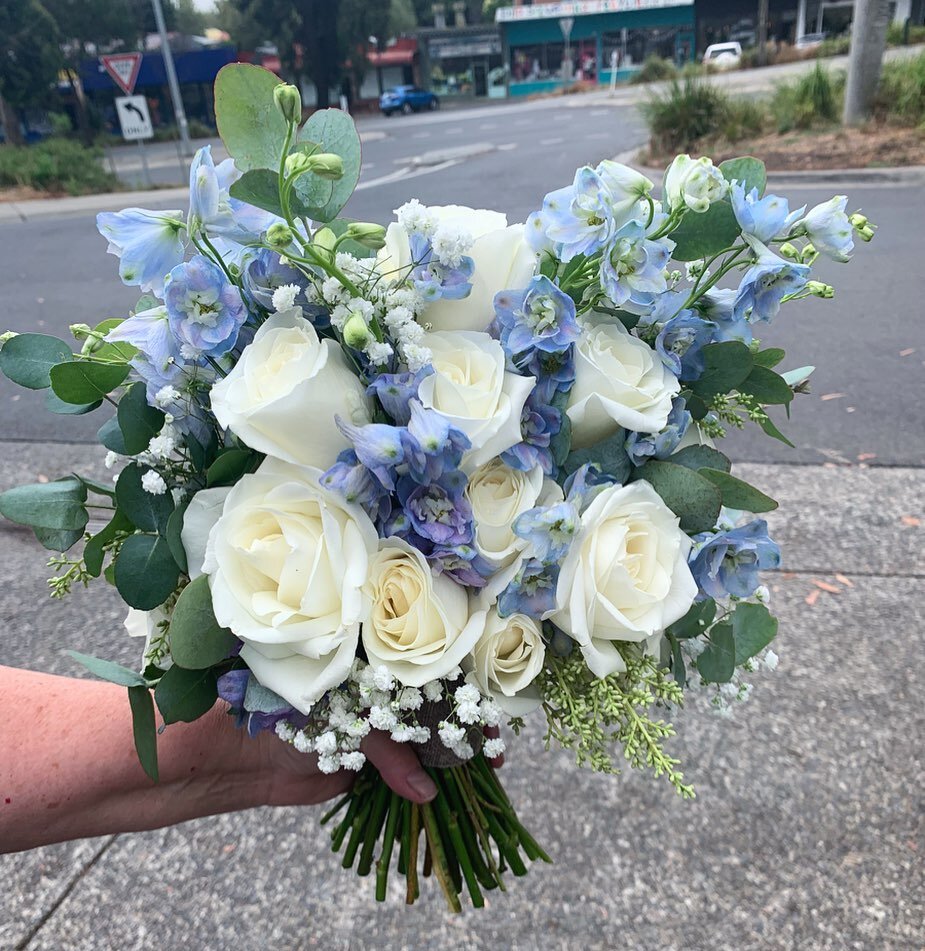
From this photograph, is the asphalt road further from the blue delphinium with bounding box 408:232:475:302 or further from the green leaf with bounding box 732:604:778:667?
the blue delphinium with bounding box 408:232:475:302

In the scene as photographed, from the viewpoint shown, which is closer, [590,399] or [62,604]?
[590,399]

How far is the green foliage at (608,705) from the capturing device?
3.63 ft

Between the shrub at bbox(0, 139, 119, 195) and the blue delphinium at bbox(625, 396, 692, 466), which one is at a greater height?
the blue delphinium at bbox(625, 396, 692, 466)

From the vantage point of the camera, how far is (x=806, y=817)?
2324mm

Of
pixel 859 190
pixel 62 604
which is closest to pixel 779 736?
pixel 62 604

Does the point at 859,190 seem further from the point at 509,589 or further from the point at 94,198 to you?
the point at 94,198

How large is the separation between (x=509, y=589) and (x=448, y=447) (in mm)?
213

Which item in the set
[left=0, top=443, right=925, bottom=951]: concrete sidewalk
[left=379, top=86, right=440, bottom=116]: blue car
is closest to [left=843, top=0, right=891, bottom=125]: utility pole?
[left=0, top=443, right=925, bottom=951]: concrete sidewalk

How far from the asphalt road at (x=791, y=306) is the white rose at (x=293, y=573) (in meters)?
3.63

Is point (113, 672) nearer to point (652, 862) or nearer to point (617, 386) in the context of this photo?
point (617, 386)

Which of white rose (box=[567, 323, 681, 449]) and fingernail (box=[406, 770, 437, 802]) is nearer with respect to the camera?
white rose (box=[567, 323, 681, 449])

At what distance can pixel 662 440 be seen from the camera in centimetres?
115

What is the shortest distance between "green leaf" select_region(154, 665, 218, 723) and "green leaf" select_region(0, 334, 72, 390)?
0.47m

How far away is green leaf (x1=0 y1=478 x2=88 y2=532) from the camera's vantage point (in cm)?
120
